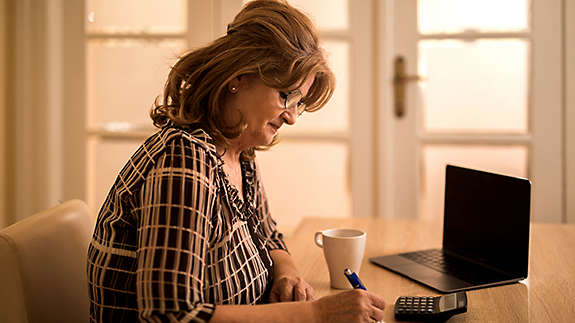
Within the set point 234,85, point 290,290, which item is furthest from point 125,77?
point 290,290

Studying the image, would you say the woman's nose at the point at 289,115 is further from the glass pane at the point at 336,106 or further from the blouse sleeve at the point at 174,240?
the glass pane at the point at 336,106

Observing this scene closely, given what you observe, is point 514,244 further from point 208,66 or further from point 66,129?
point 66,129

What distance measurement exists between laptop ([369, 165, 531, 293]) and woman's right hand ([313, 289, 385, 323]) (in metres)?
0.24

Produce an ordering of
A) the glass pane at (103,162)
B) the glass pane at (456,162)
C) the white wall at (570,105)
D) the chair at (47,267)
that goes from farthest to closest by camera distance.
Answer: the glass pane at (103,162), the glass pane at (456,162), the white wall at (570,105), the chair at (47,267)

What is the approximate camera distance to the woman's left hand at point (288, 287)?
1.07 meters

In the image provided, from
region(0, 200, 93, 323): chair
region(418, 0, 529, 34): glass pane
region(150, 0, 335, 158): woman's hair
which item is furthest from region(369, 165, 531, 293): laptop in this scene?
region(418, 0, 529, 34): glass pane

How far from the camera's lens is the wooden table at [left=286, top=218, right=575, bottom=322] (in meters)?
1.00

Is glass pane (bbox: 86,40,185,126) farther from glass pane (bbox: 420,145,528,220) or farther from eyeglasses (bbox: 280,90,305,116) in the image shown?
eyeglasses (bbox: 280,90,305,116)

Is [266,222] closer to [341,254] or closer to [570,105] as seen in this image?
[341,254]

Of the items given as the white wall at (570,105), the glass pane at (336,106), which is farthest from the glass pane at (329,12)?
the white wall at (570,105)

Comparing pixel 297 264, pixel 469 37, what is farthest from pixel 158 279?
pixel 469 37

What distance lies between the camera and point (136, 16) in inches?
110

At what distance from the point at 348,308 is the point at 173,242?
30 centimetres

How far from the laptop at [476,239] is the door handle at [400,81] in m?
1.25
